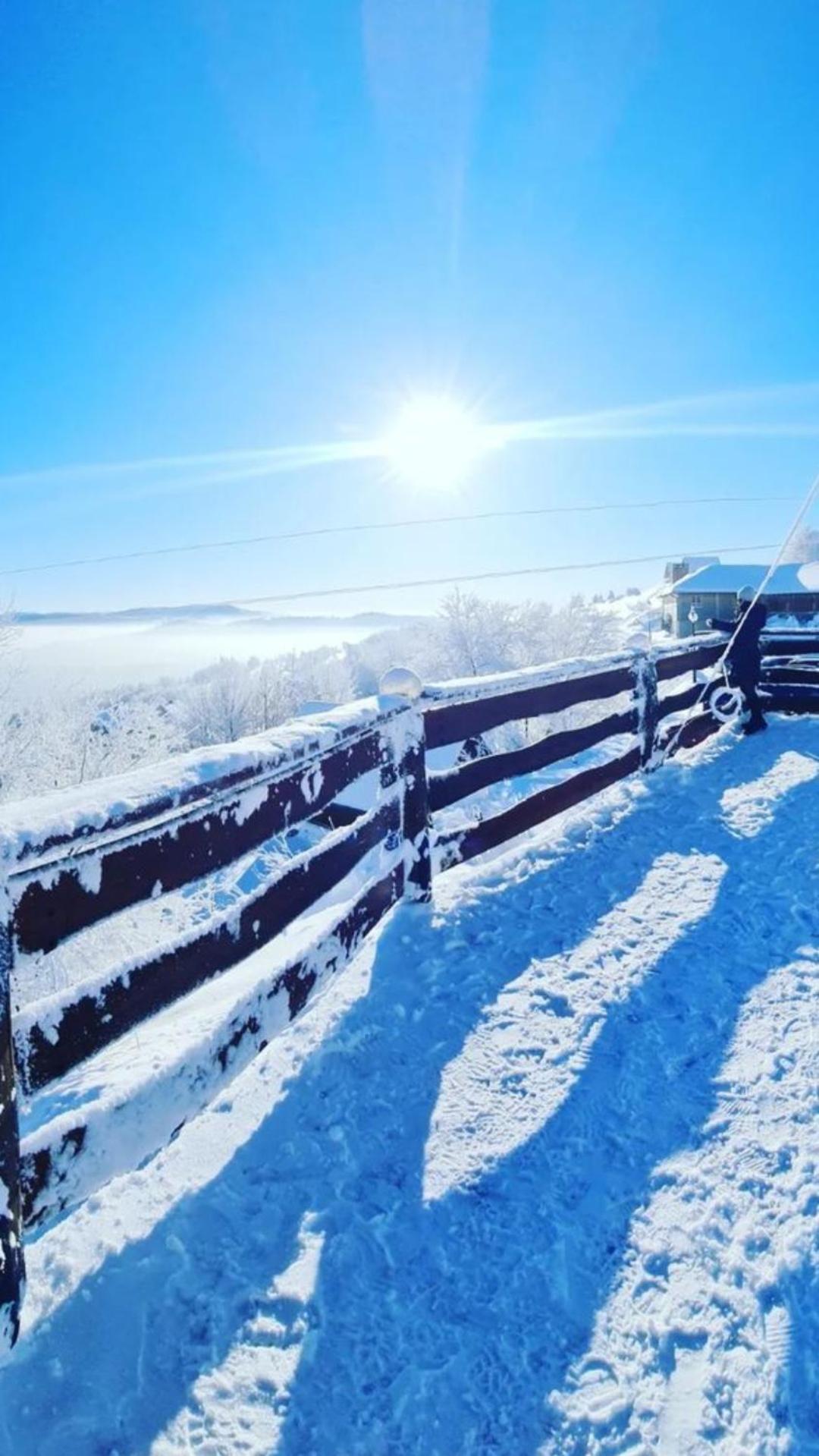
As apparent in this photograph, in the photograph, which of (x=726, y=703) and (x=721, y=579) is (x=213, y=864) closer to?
(x=726, y=703)

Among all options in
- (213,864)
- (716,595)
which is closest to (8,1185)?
(213,864)

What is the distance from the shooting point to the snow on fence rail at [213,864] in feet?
5.30

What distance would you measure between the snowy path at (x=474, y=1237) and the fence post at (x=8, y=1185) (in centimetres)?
14

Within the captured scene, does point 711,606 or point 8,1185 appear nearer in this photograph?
point 8,1185

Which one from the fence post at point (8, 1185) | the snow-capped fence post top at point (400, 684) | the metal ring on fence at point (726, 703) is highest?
the snow-capped fence post top at point (400, 684)

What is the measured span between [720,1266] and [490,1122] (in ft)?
2.56

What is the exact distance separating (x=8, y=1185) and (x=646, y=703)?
17.6 ft

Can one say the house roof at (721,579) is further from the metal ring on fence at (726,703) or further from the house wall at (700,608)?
the metal ring on fence at (726,703)

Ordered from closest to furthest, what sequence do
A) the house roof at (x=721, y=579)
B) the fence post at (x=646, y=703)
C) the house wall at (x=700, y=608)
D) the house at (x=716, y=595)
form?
the fence post at (x=646, y=703)
the house at (x=716, y=595)
the house wall at (x=700, y=608)
the house roof at (x=721, y=579)

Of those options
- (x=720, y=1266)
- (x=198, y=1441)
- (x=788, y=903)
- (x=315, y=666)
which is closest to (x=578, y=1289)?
(x=720, y=1266)

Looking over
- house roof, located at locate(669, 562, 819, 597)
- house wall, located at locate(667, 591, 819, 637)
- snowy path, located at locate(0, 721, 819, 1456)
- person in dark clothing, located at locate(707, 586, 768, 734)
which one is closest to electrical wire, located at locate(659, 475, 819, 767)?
person in dark clothing, located at locate(707, 586, 768, 734)

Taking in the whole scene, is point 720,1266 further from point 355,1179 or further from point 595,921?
point 595,921

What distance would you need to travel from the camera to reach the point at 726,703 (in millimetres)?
7438

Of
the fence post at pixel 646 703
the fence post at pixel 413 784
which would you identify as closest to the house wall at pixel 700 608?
the fence post at pixel 646 703
